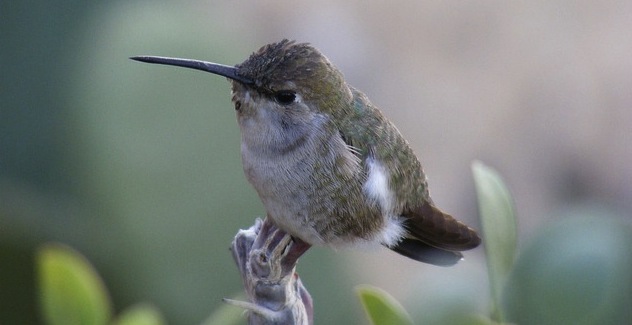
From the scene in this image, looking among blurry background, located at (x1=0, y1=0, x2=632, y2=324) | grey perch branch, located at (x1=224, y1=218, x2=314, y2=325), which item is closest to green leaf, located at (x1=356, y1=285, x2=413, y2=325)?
blurry background, located at (x1=0, y1=0, x2=632, y2=324)

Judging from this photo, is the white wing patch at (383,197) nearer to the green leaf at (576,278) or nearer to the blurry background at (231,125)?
the blurry background at (231,125)

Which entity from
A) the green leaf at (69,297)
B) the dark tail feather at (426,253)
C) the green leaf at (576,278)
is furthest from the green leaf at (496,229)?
the green leaf at (69,297)

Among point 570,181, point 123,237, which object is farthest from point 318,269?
point 570,181

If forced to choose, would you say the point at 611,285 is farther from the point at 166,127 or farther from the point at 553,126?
the point at 553,126

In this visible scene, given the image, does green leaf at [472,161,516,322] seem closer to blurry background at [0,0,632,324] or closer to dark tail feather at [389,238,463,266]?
blurry background at [0,0,632,324]

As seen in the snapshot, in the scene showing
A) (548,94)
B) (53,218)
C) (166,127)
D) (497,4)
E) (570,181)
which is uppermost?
(497,4)

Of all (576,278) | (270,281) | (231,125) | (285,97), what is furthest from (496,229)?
(231,125)
